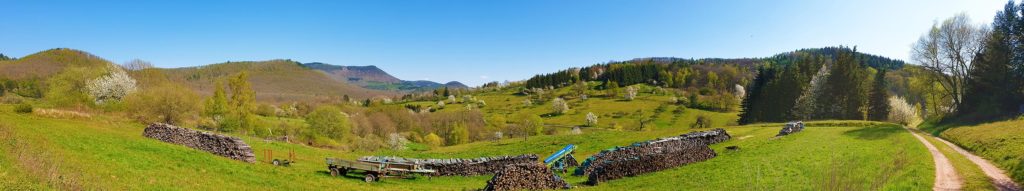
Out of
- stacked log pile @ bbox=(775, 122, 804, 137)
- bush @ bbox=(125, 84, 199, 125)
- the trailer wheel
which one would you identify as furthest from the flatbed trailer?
bush @ bbox=(125, 84, 199, 125)

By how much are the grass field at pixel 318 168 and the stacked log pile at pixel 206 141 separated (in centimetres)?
152

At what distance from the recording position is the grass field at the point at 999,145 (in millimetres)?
20641

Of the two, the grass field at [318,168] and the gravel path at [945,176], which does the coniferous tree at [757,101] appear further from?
the gravel path at [945,176]

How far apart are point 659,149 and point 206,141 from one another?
3182cm

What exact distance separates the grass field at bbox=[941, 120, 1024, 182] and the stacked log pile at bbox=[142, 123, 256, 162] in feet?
121

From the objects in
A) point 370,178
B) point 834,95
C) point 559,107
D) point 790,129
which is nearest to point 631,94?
point 559,107

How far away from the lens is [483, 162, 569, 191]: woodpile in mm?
23219

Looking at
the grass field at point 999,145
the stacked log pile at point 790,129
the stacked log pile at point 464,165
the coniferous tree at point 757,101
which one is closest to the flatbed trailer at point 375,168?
the stacked log pile at point 464,165

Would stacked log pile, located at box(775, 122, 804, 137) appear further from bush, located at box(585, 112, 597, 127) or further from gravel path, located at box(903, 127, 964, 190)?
bush, located at box(585, 112, 597, 127)

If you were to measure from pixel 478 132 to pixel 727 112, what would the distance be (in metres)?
77.6

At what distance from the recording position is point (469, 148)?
174 ft

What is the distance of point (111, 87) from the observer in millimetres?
60500

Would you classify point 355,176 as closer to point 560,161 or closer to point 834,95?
point 560,161

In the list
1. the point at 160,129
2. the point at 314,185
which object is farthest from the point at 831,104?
the point at 160,129
